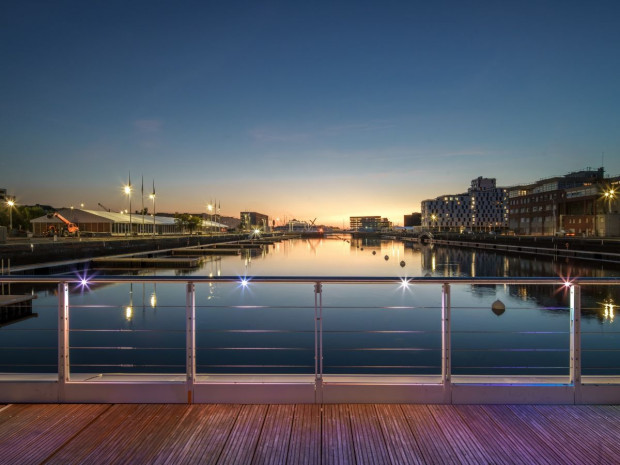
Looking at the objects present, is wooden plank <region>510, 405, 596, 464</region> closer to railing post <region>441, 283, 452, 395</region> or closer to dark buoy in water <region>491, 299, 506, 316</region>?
railing post <region>441, 283, 452, 395</region>

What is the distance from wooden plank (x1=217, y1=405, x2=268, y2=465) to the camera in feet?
9.29

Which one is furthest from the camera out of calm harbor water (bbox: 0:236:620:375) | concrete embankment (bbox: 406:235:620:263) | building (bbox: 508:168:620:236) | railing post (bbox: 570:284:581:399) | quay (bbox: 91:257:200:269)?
building (bbox: 508:168:620:236)

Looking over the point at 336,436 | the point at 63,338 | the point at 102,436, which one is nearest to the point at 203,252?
the point at 63,338

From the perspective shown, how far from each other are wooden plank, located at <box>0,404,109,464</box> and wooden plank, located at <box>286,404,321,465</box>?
184cm

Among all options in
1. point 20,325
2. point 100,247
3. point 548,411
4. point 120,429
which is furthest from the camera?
point 100,247

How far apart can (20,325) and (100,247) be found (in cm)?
2727

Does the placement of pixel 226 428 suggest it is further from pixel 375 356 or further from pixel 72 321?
pixel 72 321

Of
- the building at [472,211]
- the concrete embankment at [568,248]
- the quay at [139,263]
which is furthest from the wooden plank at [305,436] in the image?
the building at [472,211]

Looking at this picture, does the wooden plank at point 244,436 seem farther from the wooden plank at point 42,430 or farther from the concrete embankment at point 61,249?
the concrete embankment at point 61,249

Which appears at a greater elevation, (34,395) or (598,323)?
(34,395)

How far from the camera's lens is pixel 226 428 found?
323 centimetres

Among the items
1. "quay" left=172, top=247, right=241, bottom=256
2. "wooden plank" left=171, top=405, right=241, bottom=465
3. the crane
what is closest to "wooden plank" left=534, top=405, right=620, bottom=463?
"wooden plank" left=171, top=405, right=241, bottom=465

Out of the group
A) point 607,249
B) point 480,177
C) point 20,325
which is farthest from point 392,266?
point 480,177

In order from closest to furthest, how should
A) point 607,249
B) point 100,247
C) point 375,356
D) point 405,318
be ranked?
point 375,356
point 405,318
point 100,247
point 607,249
